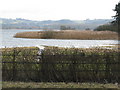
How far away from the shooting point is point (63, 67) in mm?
8828

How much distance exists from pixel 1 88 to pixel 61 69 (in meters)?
2.27

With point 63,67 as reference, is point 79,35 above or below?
above

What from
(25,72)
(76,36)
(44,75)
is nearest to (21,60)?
A: (25,72)

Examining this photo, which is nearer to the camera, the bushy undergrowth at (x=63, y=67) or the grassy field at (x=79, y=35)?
the bushy undergrowth at (x=63, y=67)

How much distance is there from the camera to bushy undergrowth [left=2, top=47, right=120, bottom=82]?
8758 mm

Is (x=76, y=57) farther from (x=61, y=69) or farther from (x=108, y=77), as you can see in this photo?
(x=108, y=77)

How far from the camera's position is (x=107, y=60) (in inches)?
349

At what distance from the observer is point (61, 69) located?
8867 millimetres

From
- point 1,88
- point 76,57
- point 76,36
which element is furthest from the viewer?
point 76,36

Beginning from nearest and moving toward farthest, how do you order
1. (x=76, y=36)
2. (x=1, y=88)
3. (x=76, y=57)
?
(x=1, y=88) → (x=76, y=57) → (x=76, y=36)

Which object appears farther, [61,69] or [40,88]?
[61,69]

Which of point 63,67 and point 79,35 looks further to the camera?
point 79,35

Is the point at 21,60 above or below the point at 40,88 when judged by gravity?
above

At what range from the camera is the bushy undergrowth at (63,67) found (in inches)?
345
